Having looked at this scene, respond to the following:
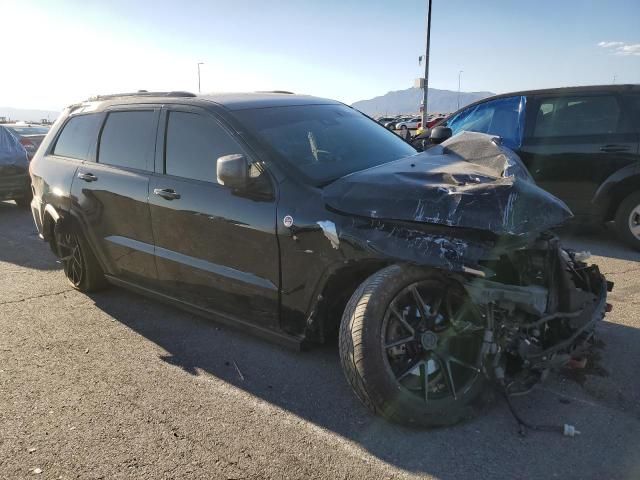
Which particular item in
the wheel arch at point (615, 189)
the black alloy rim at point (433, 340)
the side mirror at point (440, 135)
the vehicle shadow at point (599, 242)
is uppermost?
the side mirror at point (440, 135)

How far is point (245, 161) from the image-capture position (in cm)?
328

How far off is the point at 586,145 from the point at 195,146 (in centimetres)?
454

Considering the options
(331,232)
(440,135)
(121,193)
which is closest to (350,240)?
(331,232)

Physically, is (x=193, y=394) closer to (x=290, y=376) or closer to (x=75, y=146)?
(x=290, y=376)

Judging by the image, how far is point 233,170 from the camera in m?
3.22

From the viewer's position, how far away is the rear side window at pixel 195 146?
3.68m

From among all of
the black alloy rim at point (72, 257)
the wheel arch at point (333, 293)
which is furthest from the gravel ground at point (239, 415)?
the black alloy rim at point (72, 257)

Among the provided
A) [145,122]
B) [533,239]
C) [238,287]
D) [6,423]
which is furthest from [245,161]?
[6,423]

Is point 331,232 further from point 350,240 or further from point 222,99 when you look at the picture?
point 222,99

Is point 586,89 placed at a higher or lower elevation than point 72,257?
higher

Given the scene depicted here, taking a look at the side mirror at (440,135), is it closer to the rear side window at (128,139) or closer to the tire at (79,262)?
the rear side window at (128,139)

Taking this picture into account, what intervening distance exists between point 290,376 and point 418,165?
1.56m

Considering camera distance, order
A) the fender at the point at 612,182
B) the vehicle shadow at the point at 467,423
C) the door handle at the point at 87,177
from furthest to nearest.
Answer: the fender at the point at 612,182
the door handle at the point at 87,177
the vehicle shadow at the point at 467,423

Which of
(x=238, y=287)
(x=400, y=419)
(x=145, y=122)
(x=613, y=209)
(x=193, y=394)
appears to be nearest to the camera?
(x=400, y=419)
